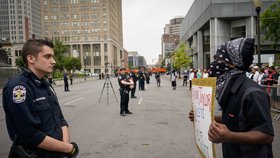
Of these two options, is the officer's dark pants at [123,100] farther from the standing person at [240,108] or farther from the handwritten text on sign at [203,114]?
the standing person at [240,108]

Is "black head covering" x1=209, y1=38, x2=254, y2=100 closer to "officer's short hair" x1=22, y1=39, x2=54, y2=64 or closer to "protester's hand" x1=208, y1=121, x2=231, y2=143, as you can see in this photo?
"protester's hand" x1=208, y1=121, x2=231, y2=143

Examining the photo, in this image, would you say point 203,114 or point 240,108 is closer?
point 240,108

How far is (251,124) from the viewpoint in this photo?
6.53 feet

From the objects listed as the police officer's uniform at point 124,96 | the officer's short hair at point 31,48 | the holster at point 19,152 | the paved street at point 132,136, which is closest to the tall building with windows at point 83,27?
the police officer's uniform at point 124,96

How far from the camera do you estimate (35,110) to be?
2250 mm

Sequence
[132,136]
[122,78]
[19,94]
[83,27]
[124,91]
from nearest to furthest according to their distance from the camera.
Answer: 1. [19,94]
2. [132,136]
3. [124,91]
4. [122,78]
5. [83,27]

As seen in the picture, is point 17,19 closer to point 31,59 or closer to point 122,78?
point 122,78

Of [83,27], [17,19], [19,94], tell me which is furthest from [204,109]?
[17,19]

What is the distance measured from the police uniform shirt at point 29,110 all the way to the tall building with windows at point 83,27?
13089cm

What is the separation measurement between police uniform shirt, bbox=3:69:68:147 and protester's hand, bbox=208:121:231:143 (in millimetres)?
1394

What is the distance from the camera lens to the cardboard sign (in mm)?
2088

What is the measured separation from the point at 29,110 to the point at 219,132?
1537mm

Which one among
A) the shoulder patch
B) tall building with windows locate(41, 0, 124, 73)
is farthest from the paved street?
Result: tall building with windows locate(41, 0, 124, 73)

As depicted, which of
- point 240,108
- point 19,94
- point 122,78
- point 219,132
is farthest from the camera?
point 122,78
